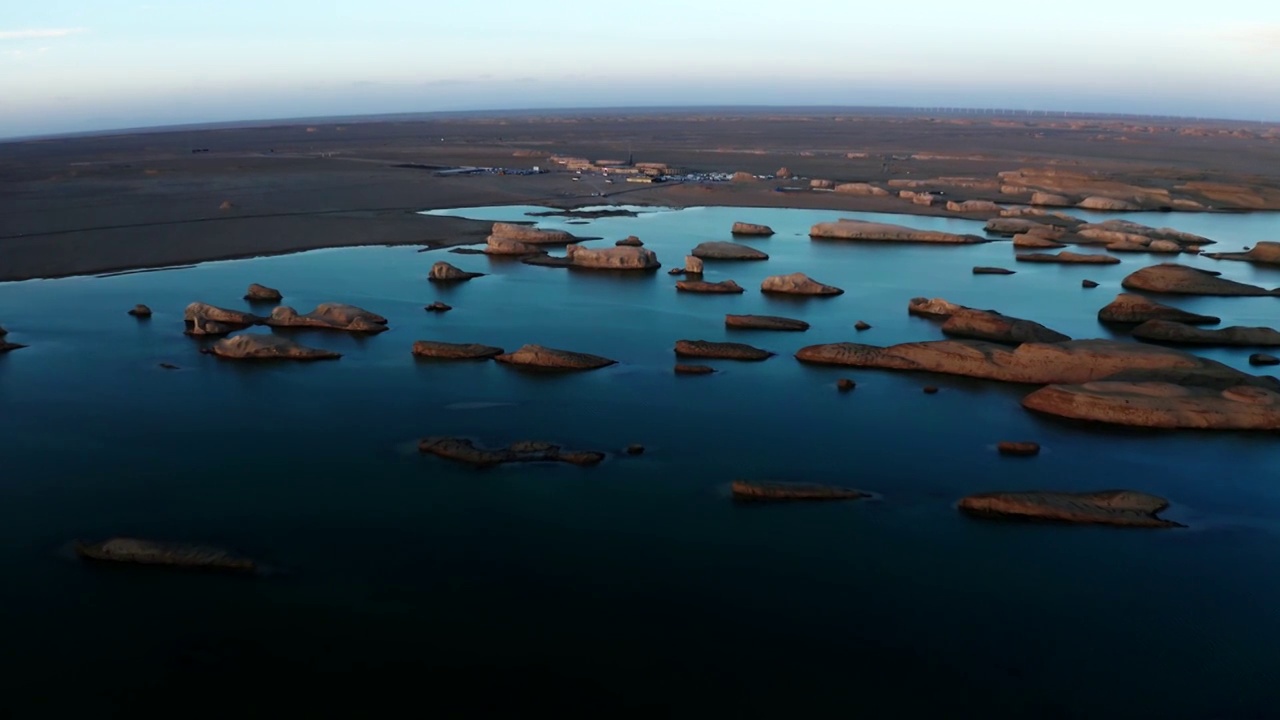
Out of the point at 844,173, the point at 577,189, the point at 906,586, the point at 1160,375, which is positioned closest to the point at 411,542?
the point at 906,586

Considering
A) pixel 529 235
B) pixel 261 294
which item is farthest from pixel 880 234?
pixel 261 294

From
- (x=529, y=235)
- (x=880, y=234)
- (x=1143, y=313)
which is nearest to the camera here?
(x=1143, y=313)

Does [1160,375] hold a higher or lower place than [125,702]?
higher

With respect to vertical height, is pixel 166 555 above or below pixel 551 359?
below

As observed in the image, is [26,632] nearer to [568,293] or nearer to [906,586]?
[906,586]

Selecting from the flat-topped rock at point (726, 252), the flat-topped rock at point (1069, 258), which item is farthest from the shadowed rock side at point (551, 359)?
the flat-topped rock at point (1069, 258)

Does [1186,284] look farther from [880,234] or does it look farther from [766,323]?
[766,323]

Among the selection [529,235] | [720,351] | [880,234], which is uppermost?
[529,235]

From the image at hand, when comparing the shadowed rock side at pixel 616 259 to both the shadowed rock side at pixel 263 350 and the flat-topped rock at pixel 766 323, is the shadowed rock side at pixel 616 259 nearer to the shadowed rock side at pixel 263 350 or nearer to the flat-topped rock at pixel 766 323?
the flat-topped rock at pixel 766 323
